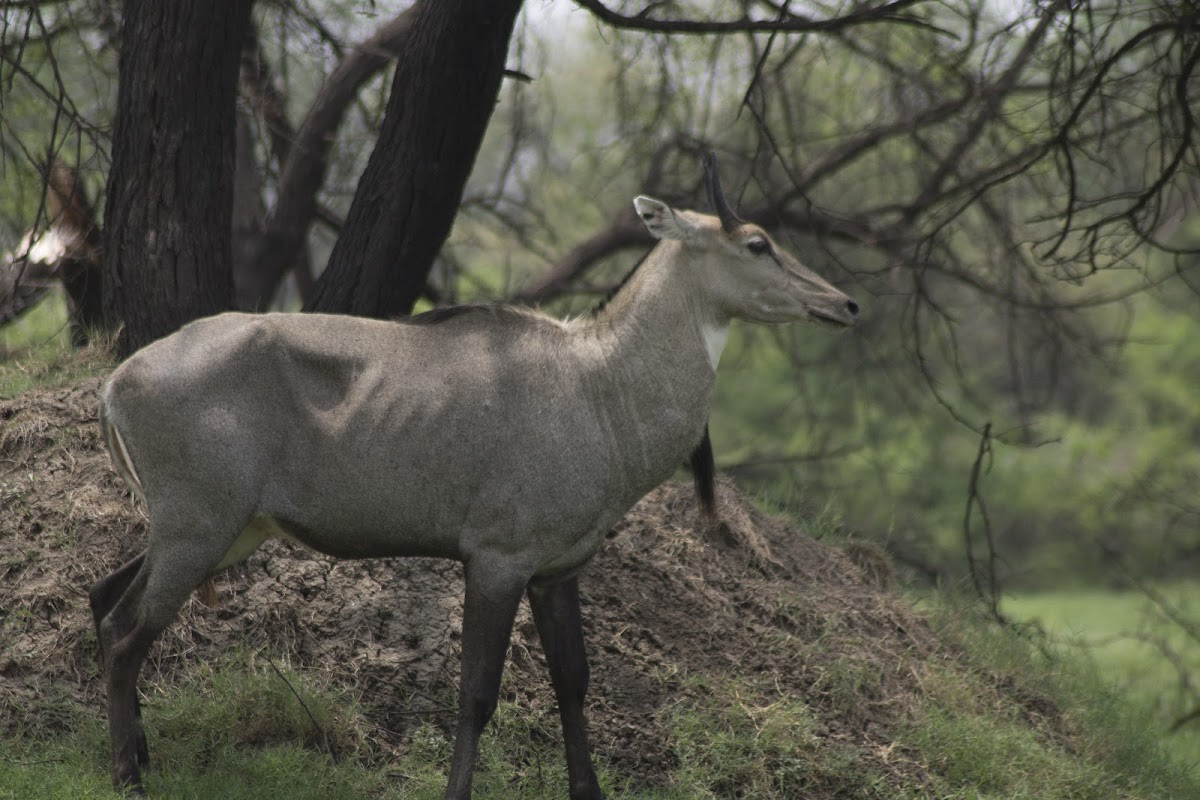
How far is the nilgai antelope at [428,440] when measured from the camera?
18.4 feet

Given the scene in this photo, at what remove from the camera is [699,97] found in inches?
523

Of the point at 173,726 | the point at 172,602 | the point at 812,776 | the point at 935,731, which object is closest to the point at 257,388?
the point at 172,602

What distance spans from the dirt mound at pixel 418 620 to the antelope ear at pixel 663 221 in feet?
7.46

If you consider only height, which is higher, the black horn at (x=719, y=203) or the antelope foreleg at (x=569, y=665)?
the black horn at (x=719, y=203)

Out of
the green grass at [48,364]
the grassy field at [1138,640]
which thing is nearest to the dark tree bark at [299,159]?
the green grass at [48,364]

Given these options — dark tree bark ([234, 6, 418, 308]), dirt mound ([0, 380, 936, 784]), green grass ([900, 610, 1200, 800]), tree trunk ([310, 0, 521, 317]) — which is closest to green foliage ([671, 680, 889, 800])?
dirt mound ([0, 380, 936, 784])

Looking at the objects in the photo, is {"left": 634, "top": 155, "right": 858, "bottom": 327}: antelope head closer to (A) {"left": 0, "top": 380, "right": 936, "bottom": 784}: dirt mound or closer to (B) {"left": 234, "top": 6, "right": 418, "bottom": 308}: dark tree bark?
(A) {"left": 0, "top": 380, "right": 936, "bottom": 784}: dirt mound

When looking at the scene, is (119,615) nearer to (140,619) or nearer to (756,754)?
(140,619)

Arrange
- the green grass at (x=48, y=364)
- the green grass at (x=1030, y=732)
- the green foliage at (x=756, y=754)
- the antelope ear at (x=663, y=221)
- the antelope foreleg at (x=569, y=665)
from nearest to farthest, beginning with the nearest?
the antelope ear at (x=663, y=221) → the antelope foreleg at (x=569, y=665) → the green foliage at (x=756, y=754) → the green grass at (x=1030, y=732) → the green grass at (x=48, y=364)

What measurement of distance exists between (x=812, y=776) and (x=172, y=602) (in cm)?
306

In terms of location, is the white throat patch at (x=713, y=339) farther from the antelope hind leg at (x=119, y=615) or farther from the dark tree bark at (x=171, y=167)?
the dark tree bark at (x=171, y=167)

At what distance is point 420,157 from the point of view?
7.81 m

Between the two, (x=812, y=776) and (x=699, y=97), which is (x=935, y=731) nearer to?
(x=812, y=776)

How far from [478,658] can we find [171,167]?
→ 3.81 m
